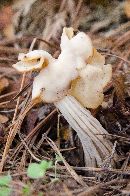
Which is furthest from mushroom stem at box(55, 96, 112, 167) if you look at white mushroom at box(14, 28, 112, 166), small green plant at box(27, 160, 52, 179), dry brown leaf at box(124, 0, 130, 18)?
dry brown leaf at box(124, 0, 130, 18)

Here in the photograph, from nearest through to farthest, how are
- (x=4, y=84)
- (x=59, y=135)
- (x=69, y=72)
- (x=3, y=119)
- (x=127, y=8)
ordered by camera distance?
1. (x=69, y=72)
2. (x=59, y=135)
3. (x=3, y=119)
4. (x=4, y=84)
5. (x=127, y=8)

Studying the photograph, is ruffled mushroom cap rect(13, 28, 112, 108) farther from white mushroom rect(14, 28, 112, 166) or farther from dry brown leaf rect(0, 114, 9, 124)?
dry brown leaf rect(0, 114, 9, 124)

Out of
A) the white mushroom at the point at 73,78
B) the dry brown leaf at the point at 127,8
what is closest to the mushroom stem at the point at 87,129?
the white mushroom at the point at 73,78

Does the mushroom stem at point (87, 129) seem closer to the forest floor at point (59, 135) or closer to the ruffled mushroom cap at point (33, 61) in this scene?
the forest floor at point (59, 135)

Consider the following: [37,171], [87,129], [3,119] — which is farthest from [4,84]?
[37,171]

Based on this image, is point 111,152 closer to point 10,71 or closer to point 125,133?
point 125,133

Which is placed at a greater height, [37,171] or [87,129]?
[87,129]

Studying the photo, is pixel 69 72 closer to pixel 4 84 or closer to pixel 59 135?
pixel 59 135

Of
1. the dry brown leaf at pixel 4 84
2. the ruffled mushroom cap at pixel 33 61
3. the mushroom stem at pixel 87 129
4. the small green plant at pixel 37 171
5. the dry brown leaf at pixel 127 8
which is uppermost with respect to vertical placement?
the dry brown leaf at pixel 127 8

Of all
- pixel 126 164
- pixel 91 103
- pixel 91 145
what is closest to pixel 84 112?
pixel 91 103
